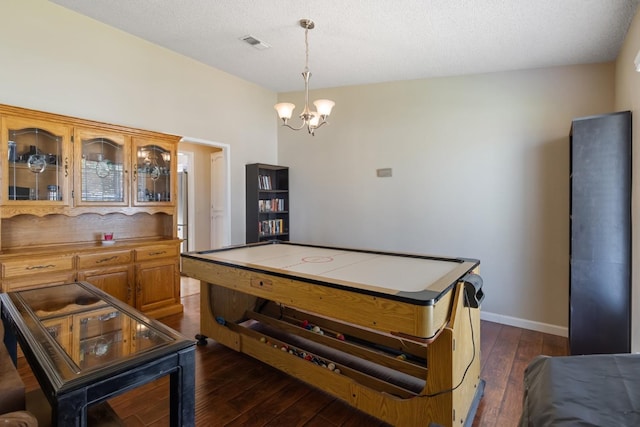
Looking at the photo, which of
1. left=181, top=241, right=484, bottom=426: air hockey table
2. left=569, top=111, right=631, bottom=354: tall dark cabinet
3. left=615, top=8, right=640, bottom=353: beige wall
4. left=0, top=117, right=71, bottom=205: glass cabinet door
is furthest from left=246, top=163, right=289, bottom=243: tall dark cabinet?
left=615, top=8, right=640, bottom=353: beige wall

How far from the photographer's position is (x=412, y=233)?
3.90 metres

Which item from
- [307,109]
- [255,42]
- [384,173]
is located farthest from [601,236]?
[255,42]

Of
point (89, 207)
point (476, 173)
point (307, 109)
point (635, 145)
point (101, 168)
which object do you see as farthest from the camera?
point (476, 173)

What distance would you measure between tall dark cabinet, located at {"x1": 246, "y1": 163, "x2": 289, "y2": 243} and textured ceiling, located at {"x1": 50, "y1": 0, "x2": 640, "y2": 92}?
1612 millimetres

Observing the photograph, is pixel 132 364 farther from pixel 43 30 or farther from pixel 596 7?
pixel 596 7

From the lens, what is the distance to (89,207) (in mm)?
2984

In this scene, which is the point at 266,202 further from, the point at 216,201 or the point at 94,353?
the point at 94,353

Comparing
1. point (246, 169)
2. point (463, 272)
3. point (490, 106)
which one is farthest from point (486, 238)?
point (246, 169)

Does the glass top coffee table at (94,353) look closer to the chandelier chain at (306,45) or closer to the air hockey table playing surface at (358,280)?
the air hockey table playing surface at (358,280)

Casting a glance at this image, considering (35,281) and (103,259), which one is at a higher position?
(103,259)

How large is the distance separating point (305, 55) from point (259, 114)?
1.56 m

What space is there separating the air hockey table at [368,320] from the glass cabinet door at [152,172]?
117cm

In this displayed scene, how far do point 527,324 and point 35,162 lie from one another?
194 inches

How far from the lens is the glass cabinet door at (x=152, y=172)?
334 cm
